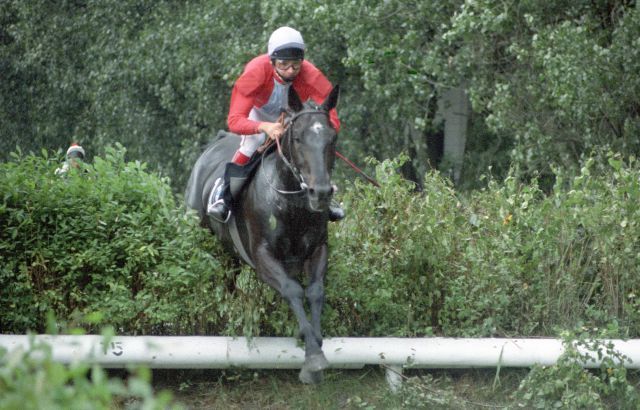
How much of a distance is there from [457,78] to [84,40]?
39.1 feet

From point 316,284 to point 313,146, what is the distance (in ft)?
3.07

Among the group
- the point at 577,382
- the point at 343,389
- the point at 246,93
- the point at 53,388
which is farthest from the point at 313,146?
A: the point at 53,388

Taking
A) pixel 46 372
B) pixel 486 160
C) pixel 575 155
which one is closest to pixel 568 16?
pixel 575 155

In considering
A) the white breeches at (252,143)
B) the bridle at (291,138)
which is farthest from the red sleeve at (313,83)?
the bridle at (291,138)

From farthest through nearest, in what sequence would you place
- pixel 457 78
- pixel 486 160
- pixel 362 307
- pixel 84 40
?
pixel 84 40 → pixel 486 160 → pixel 457 78 → pixel 362 307

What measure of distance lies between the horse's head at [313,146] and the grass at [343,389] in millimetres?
1426

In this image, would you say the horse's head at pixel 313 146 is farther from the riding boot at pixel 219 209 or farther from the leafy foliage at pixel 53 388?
the leafy foliage at pixel 53 388

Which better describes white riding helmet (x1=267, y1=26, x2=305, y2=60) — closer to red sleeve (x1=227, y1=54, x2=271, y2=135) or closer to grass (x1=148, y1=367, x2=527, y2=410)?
red sleeve (x1=227, y1=54, x2=271, y2=135)

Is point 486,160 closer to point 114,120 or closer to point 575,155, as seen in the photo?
point 575,155

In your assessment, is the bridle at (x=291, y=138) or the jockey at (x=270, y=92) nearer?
the bridle at (x=291, y=138)

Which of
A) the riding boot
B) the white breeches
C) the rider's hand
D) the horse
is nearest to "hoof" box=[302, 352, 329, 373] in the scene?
the horse

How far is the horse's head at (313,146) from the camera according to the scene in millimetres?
6707

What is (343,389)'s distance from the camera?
7703 millimetres

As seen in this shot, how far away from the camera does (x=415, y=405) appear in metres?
7.26
